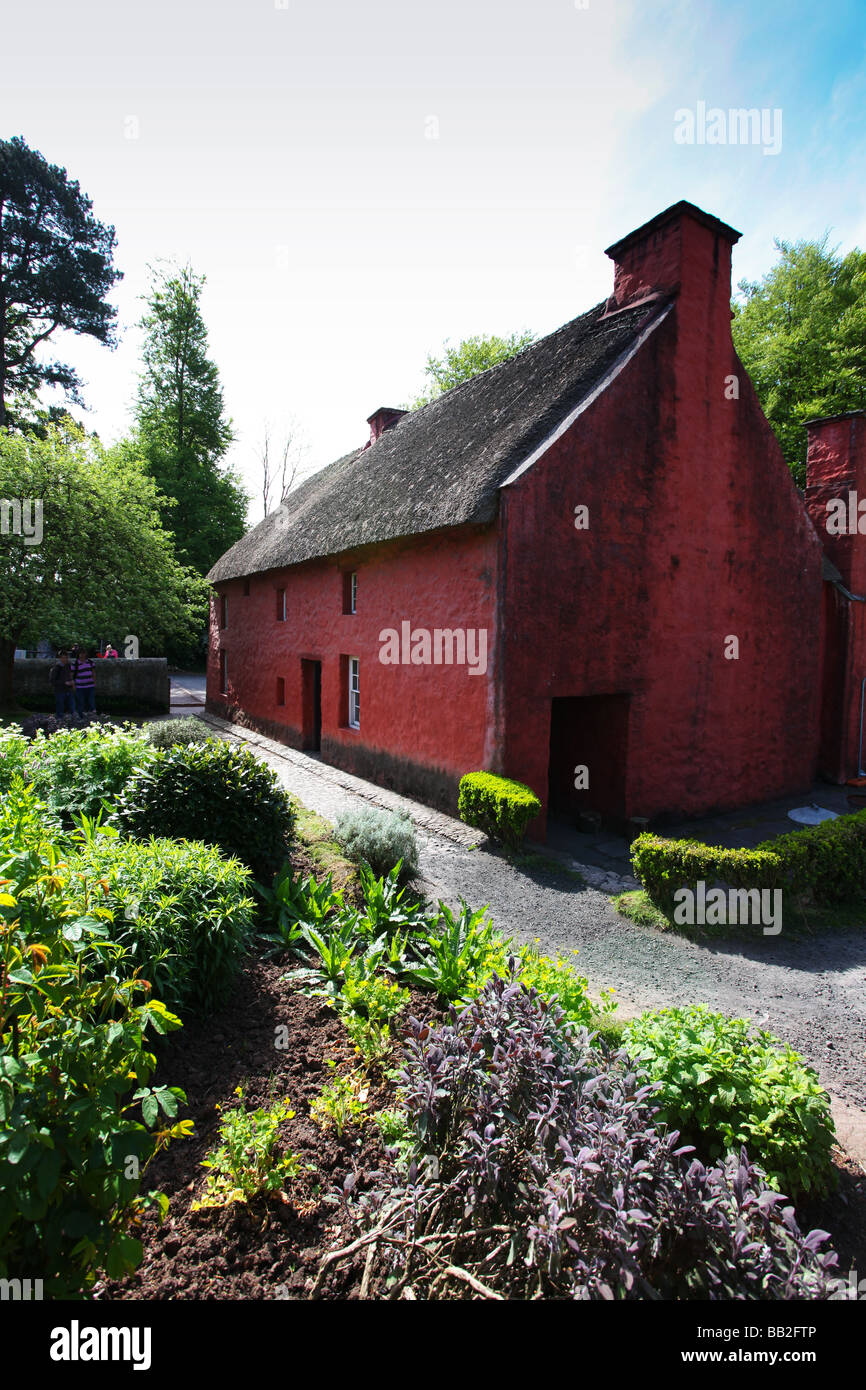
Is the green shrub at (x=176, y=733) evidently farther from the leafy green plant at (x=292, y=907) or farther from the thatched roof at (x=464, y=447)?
the leafy green plant at (x=292, y=907)

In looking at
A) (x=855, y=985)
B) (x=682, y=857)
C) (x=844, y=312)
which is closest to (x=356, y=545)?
(x=682, y=857)

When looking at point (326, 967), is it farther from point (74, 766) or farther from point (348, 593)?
point (348, 593)

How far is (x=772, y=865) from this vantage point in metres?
7.62

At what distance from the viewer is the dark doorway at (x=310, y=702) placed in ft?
54.3

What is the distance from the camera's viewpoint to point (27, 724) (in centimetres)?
1523

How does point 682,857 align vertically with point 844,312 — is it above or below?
below

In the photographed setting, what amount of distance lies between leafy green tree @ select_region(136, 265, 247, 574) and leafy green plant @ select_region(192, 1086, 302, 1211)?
33781 mm

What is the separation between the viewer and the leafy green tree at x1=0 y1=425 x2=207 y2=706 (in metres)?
15.7

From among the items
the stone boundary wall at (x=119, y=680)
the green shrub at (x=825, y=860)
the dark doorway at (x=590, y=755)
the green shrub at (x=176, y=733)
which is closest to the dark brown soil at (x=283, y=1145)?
the green shrub at (x=825, y=860)

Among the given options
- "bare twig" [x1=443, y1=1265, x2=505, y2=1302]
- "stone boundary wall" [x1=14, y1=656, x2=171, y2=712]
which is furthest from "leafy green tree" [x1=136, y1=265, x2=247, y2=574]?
"bare twig" [x1=443, y1=1265, x2=505, y2=1302]

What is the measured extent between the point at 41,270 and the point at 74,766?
2658cm

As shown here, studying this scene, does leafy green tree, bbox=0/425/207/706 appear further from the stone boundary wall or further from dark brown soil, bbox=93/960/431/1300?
dark brown soil, bbox=93/960/431/1300
